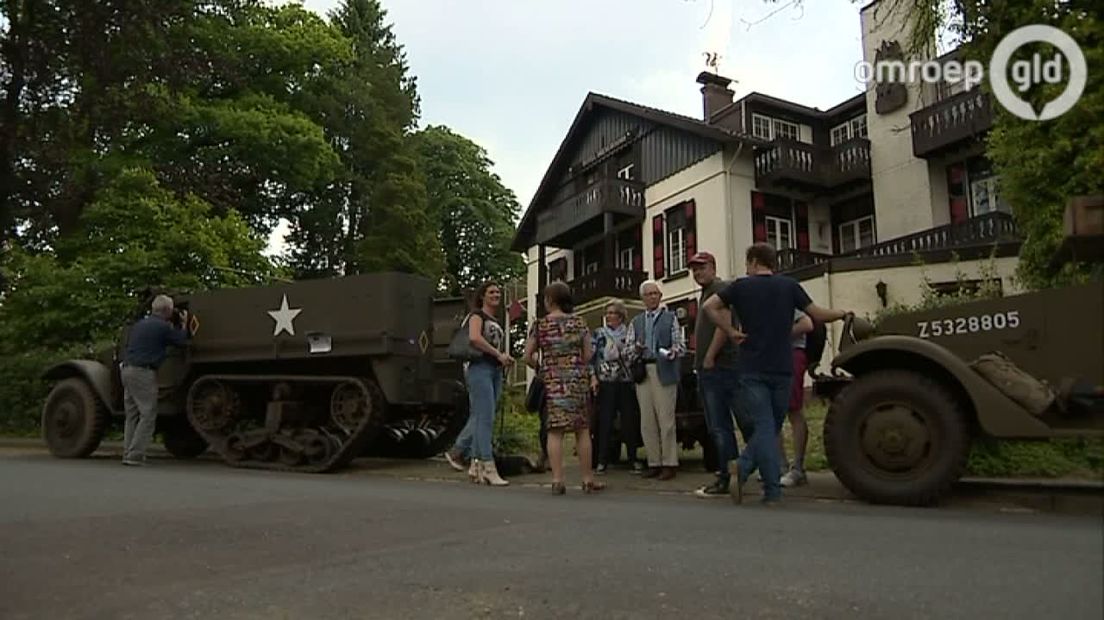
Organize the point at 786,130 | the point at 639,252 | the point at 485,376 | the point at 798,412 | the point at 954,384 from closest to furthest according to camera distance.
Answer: the point at 954,384, the point at 798,412, the point at 485,376, the point at 786,130, the point at 639,252

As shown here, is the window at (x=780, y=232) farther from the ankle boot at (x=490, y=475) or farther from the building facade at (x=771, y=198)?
the ankle boot at (x=490, y=475)

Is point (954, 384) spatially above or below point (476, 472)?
above

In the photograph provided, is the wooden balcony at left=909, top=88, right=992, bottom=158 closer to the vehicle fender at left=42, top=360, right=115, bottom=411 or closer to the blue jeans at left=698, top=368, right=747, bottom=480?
the blue jeans at left=698, top=368, right=747, bottom=480

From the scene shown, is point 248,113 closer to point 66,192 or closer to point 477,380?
point 66,192

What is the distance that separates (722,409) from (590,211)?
78.9 feet

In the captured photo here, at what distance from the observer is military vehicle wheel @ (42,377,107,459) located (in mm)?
10609

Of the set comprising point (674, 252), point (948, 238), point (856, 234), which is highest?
point (856, 234)

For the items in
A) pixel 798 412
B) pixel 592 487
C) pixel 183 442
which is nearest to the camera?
pixel 592 487

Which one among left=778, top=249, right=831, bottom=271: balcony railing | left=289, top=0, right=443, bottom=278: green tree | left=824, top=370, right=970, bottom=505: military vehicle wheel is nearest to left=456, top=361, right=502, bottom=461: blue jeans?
left=824, top=370, right=970, bottom=505: military vehicle wheel

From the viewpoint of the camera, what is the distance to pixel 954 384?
383 cm

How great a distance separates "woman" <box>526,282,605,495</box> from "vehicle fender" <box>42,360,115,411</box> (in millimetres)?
6220

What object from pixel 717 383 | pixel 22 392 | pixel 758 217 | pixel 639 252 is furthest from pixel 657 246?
pixel 717 383

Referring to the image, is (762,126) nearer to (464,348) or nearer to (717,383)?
(464,348)

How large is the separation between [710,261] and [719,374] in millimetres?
819
